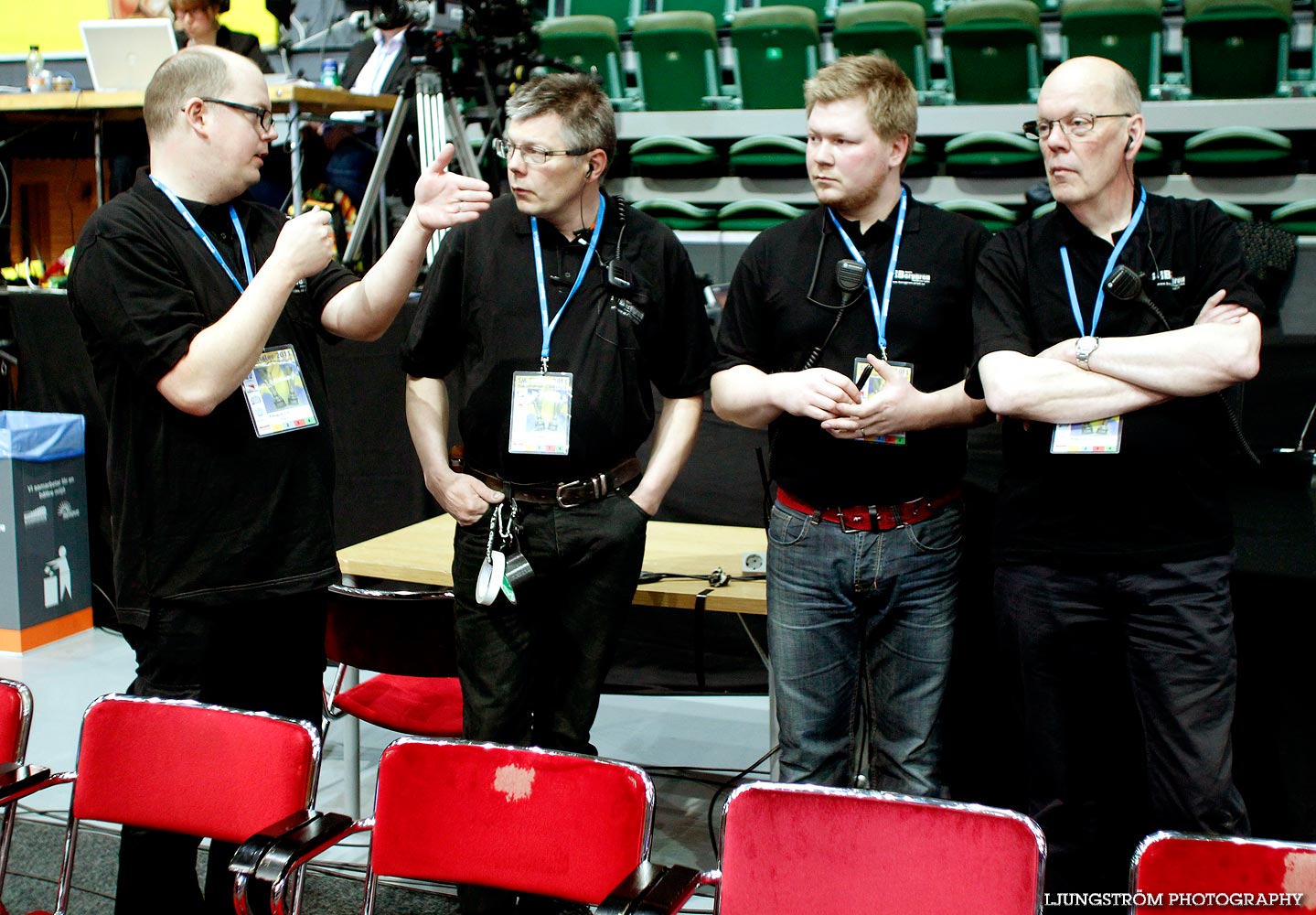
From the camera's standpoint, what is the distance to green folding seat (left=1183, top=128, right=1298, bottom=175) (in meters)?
4.89

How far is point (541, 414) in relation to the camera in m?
2.04

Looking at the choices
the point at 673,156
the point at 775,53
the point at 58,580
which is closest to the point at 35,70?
the point at 58,580

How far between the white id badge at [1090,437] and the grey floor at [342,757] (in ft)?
3.85

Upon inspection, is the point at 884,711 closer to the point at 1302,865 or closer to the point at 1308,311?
the point at 1302,865

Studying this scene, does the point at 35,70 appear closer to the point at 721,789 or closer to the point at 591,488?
the point at 721,789

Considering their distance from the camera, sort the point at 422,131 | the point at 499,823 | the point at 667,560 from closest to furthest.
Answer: the point at 499,823, the point at 667,560, the point at 422,131

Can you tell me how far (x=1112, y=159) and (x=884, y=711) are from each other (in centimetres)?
102

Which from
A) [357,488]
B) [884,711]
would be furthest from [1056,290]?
[357,488]

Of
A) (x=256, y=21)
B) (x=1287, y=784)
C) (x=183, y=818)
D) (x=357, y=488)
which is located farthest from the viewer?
(x=256, y=21)

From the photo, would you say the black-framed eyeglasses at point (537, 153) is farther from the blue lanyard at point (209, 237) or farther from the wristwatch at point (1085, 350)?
the wristwatch at point (1085, 350)

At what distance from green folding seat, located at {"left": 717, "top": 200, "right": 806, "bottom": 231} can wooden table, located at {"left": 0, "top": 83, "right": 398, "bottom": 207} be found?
169cm

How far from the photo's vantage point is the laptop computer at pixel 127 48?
5.66 metres

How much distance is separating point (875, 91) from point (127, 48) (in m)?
4.99

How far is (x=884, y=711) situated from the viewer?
2.06 m
